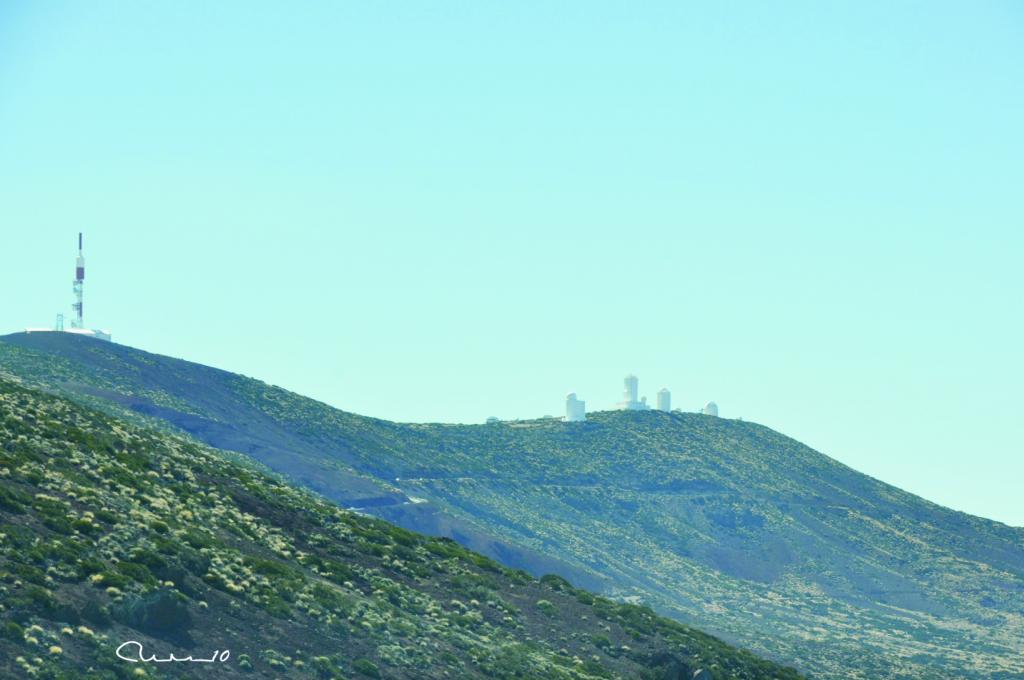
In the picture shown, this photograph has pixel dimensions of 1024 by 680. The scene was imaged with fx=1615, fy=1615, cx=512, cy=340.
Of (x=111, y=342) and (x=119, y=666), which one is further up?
(x=111, y=342)

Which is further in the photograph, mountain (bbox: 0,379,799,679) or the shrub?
the shrub

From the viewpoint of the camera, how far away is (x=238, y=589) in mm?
61719

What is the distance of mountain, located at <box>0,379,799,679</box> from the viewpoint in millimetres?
53094

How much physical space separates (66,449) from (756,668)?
39.0m

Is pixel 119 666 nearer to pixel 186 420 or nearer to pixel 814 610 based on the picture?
pixel 186 420

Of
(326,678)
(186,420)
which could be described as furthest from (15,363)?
(326,678)

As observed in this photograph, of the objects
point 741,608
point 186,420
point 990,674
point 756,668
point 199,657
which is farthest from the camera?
point 741,608

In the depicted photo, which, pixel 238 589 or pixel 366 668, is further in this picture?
pixel 238 589

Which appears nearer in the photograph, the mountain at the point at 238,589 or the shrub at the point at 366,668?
the mountain at the point at 238,589

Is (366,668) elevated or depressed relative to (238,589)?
depressed

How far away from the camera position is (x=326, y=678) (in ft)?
186

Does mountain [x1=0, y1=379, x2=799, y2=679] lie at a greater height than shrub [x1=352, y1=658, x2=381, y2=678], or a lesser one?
greater

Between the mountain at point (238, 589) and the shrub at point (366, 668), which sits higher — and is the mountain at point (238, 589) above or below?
above

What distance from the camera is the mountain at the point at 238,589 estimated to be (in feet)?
174
